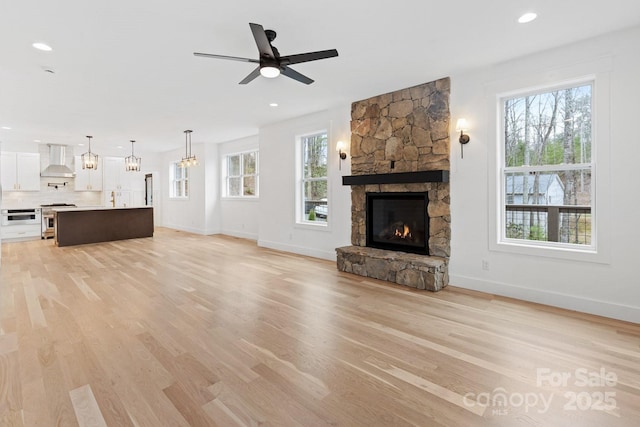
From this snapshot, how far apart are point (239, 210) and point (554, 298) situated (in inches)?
291

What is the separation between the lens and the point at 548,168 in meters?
3.60

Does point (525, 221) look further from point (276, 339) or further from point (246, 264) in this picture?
point (246, 264)

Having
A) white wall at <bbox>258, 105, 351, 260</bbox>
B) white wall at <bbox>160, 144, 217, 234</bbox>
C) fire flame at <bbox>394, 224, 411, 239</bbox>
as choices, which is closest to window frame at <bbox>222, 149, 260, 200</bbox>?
white wall at <bbox>160, 144, 217, 234</bbox>

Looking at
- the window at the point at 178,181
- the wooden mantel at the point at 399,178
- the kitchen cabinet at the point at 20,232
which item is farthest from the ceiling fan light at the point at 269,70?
the kitchen cabinet at the point at 20,232

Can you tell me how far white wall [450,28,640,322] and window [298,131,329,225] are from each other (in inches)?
102

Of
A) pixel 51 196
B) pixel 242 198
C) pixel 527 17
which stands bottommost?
pixel 242 198

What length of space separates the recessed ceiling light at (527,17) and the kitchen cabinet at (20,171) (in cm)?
1122

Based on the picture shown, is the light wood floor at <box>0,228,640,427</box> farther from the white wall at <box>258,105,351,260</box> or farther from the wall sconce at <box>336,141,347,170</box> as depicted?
the wall sconce at <box>336,141,347,170</box>

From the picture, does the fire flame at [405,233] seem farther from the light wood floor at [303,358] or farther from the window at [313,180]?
the window at [313,180]

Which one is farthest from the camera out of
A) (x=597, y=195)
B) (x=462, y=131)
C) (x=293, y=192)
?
(x=293, y=192)

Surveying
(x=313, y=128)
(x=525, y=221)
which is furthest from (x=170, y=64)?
(x=525, y=221)

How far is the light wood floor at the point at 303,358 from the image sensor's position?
5.87ft

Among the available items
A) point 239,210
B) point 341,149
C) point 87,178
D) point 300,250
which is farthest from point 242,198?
point 87,178

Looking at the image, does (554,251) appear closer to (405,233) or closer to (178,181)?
(405,233)
